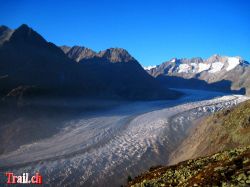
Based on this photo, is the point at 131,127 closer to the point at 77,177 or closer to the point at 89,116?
the point at 89,116

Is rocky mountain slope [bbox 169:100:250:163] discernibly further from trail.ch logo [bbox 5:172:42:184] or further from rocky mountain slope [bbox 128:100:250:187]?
trail.ch logo [bbox 5:172:42:184]

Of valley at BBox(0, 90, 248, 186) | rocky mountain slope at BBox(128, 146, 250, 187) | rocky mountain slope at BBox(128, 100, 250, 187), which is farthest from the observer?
valley at BBox(0, 90, 248, 186)

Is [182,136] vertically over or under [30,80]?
under

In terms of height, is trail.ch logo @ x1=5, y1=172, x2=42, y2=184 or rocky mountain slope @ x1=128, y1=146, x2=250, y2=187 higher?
rocky mountain slope @ x1=128, y1=146, x2=250, y2=187

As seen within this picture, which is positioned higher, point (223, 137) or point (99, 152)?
point (223, 137)

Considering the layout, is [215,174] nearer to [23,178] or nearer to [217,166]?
[217,166]

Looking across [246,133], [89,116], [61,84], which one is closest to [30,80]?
[61,84]

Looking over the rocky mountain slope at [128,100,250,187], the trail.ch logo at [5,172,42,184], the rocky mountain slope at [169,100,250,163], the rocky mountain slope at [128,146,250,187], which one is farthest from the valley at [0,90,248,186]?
the rocky mountain slope at [128,146,250,187]

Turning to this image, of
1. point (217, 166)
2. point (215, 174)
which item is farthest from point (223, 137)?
point (215, 174)
